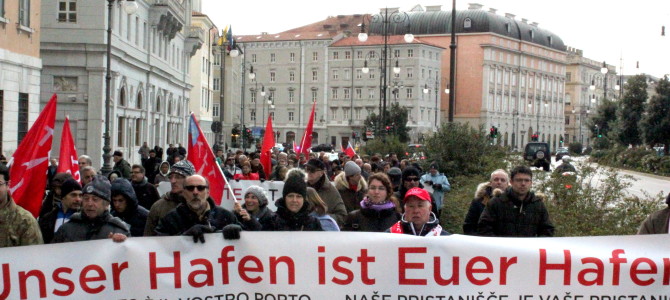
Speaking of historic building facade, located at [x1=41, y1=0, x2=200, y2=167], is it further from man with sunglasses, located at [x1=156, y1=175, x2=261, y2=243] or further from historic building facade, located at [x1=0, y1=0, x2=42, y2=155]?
man with sunglasses, located at [x1=156, y1=175, x2=261, y2=243]

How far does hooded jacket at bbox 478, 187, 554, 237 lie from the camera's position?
8.39 meters

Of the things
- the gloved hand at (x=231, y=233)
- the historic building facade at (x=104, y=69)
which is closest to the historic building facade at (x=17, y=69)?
the historic building facade at (x=104, y=69)

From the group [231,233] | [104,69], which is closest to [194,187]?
[231,233]

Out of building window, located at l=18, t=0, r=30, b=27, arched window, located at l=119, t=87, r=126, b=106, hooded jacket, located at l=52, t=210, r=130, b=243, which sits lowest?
hooded jacket, located at l=52, t=210, r=130, b=243

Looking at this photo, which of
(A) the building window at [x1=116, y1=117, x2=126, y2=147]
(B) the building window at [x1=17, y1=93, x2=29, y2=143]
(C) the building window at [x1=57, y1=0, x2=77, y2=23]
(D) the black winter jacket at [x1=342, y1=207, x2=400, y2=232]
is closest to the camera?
(D) the black winter jacket at [x1=342, y1=207, x2=400, y2=232]

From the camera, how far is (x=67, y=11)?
40.3m

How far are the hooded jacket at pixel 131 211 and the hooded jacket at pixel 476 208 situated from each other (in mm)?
2945

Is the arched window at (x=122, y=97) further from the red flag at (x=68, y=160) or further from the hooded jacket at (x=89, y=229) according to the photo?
the hooded jacket at (x=89, y=229)

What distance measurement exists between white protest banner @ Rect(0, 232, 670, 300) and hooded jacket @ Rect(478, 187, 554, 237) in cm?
189

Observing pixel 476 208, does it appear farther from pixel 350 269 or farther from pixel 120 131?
pixel 120 131

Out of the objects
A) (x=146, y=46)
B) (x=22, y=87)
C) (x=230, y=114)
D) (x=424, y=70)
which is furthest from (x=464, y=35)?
(x=22, y=87)

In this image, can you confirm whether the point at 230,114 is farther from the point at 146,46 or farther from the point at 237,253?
the point at 237,253

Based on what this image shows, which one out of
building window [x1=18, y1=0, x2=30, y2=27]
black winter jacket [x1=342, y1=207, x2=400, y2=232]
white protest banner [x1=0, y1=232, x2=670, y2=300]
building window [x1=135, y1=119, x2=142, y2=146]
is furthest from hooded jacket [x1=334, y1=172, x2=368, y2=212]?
building window [x1=135, y1=119, x2=142, y2=146]

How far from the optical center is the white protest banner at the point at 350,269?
20.7 ft
